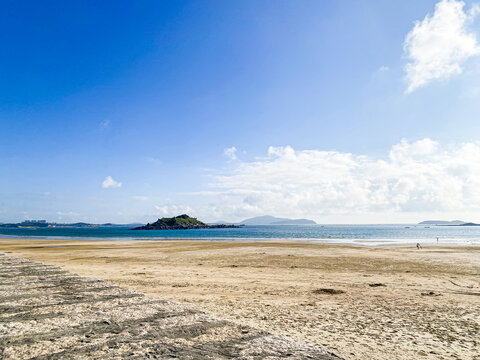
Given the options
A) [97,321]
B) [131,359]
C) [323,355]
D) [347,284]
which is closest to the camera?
[131,359]

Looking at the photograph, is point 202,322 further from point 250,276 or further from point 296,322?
point 250,276

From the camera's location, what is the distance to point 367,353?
16.8 ft

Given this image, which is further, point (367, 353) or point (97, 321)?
point (97, 321)

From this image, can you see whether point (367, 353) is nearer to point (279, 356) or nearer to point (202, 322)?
point (279, 356)

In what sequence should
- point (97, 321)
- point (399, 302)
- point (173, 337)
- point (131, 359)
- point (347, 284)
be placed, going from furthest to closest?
point (347, 284), point (399, 302), point (97, 321), point (173, 337), point (131, 359)

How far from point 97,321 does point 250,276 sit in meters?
10.4

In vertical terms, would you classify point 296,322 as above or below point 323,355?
below

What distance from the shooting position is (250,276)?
1515 centimetres

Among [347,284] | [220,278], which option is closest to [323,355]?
[347,284]

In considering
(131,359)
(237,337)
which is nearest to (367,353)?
(237,337)

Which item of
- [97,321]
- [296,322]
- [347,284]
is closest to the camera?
[97,321]

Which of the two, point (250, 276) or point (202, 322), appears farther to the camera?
point (250, 276)

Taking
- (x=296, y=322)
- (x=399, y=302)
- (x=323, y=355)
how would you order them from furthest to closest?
(x=399, y=302) < (x=296, y=322) < (x=323, y=355)

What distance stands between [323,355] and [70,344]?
4155 mm
